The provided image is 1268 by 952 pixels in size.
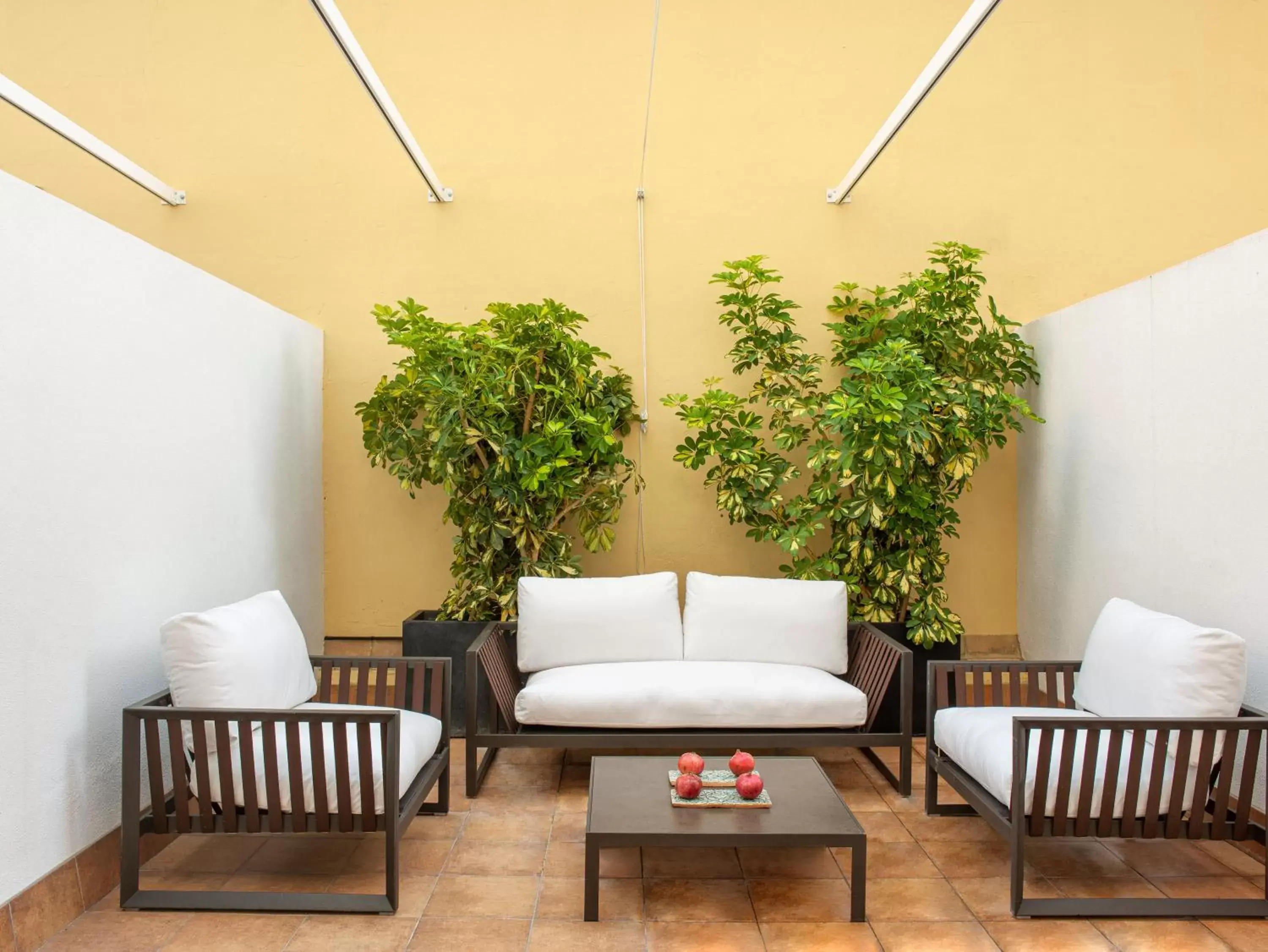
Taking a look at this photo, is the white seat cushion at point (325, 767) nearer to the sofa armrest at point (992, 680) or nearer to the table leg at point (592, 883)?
the table leg at point (592, 883)

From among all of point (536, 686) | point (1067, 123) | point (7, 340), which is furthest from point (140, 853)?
point (1067, 123)

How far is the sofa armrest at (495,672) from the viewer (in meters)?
3.66

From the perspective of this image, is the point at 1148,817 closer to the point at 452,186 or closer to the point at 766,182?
the point at 766,182

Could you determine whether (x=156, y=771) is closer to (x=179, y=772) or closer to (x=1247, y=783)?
(x=179, y=772)

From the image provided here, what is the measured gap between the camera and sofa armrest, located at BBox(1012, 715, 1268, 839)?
276 centimetres

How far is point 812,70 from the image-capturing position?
514 cm

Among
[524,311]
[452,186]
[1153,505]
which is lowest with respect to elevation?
[1153,505]

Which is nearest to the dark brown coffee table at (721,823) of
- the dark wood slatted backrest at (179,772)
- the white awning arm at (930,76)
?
the dark wood slatted backrest at (179,772)

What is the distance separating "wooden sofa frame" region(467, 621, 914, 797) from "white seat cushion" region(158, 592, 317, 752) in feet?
2.43

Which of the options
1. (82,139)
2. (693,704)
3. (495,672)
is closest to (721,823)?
(693,704)

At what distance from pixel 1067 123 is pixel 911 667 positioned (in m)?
3.47

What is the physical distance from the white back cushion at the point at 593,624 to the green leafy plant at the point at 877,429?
2.36 feet

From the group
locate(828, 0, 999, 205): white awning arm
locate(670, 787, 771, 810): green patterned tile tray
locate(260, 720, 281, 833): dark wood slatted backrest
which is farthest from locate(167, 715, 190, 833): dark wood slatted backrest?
locate(828, 0, 999, 205): white awning arm

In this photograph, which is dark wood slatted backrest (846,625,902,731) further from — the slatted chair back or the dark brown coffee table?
the slatted chair back
